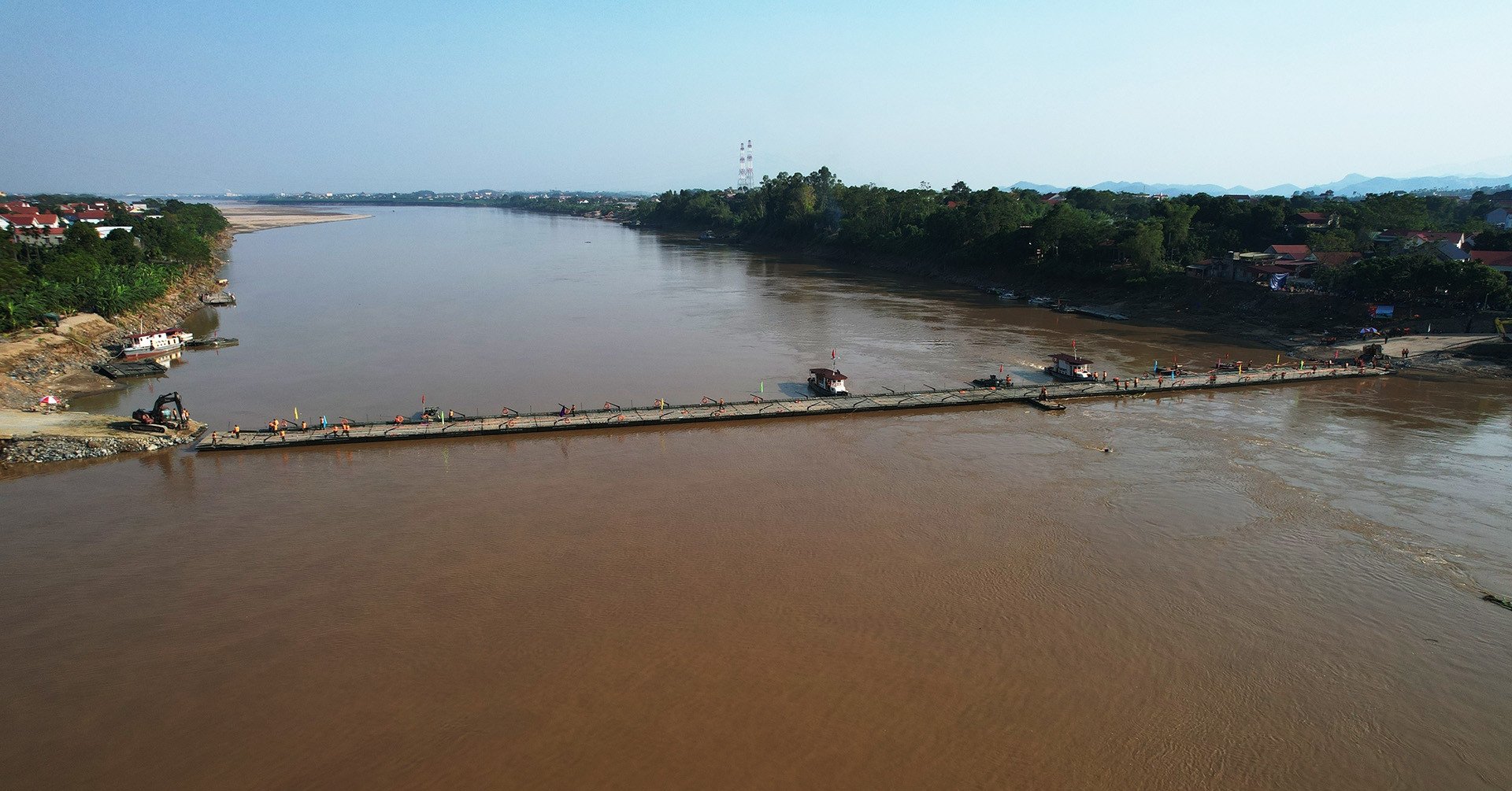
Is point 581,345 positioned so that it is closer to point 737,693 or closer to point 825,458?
point 825,458

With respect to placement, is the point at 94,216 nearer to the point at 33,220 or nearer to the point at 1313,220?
the point at 33,220

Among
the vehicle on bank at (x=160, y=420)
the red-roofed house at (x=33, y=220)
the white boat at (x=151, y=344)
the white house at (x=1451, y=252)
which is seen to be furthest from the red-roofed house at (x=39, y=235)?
the white house at (x=1451, y=252)

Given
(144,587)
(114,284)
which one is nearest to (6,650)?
(144,587)

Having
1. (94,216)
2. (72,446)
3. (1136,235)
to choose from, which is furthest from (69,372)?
(94,216)

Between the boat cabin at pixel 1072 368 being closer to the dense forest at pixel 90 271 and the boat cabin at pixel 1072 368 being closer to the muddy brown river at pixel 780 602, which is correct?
the muddy brown river at pixel 780 602

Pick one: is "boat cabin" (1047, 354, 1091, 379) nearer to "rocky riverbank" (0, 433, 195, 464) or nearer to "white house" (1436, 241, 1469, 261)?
"white house" (1436, 241, 1469, 261)

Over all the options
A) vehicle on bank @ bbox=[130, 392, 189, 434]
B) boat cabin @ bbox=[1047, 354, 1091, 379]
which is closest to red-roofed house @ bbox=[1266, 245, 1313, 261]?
boat cabin @ bbox=[1047, 354, 1091, 379]
